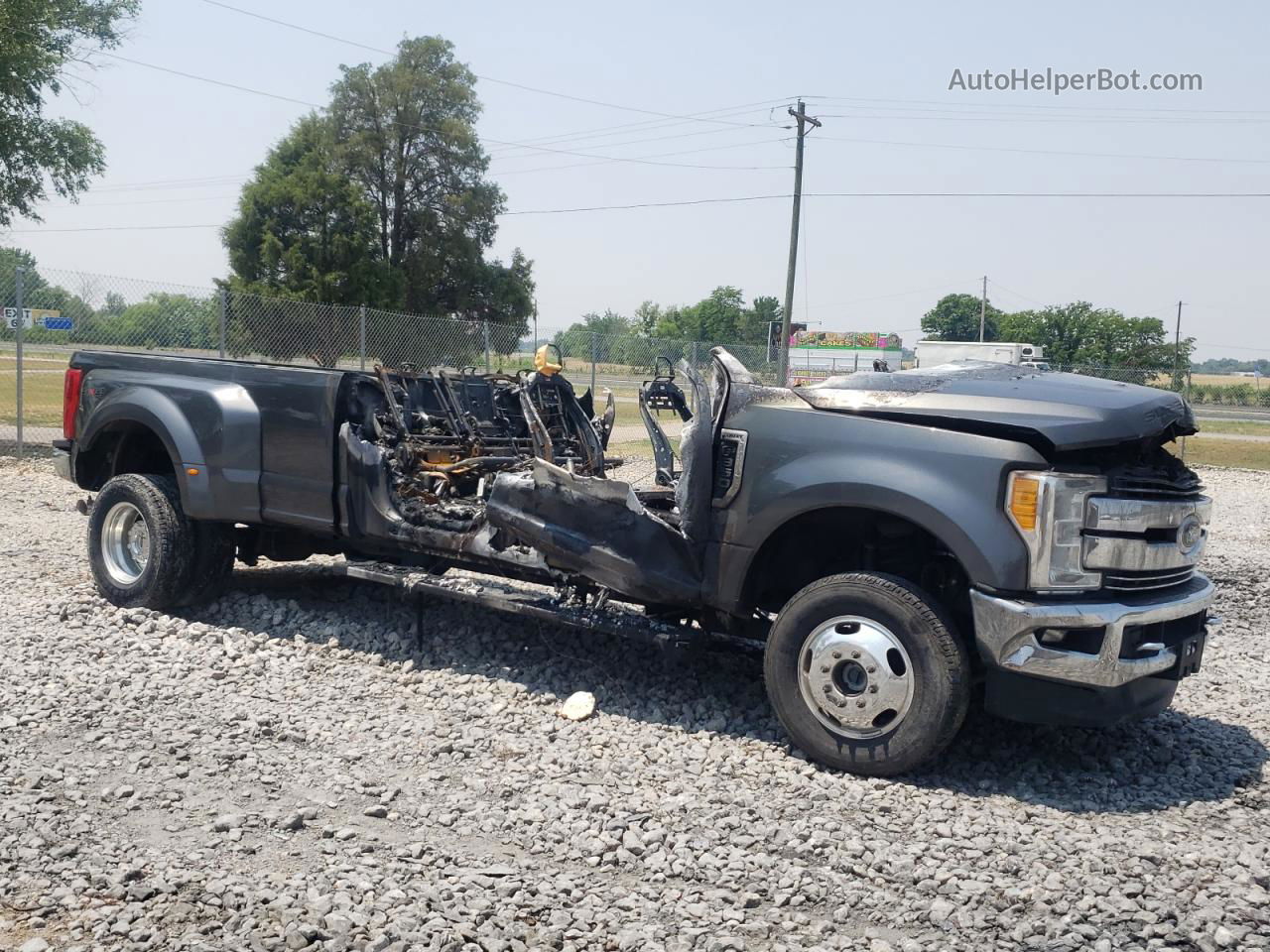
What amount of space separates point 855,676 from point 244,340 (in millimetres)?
13235

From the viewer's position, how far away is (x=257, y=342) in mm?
16453

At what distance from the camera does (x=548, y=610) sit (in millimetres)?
5719

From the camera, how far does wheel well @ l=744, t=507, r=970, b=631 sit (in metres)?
4.94

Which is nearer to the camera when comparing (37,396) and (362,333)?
(362,333)

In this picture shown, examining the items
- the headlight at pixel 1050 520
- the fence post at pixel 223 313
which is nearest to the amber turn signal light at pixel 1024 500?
the headlight at pixel 1050 520

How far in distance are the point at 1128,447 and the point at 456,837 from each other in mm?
2923

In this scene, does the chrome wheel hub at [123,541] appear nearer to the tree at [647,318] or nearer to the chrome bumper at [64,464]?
the chrome bumper at [64,464]

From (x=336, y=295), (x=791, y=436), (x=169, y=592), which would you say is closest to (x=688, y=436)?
(x=791, y=436)

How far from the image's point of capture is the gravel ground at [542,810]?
3.49m

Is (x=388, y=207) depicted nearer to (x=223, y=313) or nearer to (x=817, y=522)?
(x=223, y=313)

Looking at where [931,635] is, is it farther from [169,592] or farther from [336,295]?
[336,295]

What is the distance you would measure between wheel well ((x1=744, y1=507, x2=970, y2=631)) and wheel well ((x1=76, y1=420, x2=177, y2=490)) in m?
4.05

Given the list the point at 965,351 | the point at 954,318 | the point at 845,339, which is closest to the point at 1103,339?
the point at 845,339

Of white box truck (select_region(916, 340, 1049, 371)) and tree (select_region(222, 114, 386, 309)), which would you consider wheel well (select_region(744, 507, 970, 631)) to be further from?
tree (select_region(222, 114, 386, 309))
